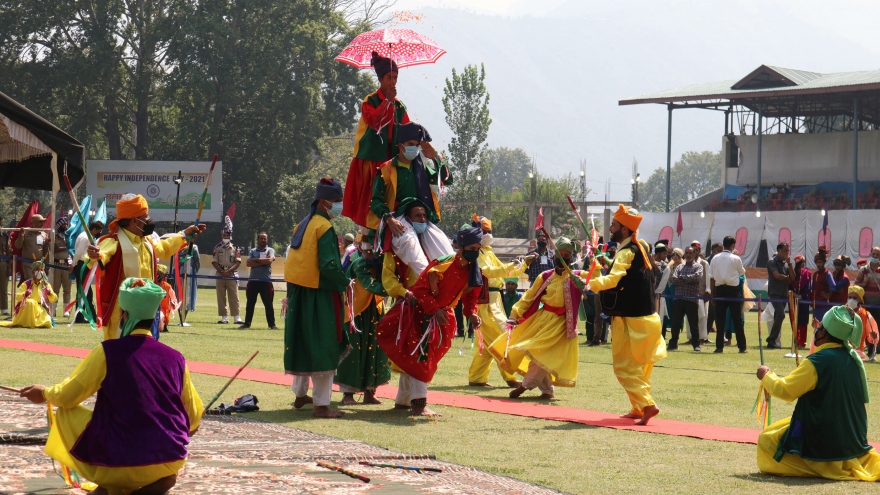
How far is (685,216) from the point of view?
3888cm

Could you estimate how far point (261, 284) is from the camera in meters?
19.3

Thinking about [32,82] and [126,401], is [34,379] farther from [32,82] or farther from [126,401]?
[32,82]

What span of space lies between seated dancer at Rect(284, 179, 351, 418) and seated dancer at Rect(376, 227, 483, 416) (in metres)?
0.45

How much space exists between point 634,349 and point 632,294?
0.44 m

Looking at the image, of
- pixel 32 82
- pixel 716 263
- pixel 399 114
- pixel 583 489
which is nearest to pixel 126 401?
pixel 583 489

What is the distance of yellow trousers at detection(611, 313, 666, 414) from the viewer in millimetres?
8617

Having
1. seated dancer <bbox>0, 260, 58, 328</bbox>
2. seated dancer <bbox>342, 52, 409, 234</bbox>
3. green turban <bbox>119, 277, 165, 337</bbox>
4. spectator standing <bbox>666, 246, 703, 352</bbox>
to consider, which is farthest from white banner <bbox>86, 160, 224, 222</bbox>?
green turban <bbox>119, 277, 165, 337</bbox>

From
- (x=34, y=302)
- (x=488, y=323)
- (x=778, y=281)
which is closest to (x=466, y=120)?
(x=778, y=281)

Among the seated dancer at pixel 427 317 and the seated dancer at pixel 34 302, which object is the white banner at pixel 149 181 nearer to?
the seated dancer at pixel 34 302

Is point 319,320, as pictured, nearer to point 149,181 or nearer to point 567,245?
point 567,245

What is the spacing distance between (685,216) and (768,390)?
33197 millimetres

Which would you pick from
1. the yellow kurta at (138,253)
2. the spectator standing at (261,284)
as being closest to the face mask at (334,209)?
the yellow kurta at (138,253)

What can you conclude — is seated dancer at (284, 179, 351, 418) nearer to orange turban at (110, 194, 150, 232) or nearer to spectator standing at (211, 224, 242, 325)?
orange turban at (110, 194, 150, 232)

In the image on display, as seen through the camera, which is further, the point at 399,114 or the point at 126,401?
the point at 399,114
